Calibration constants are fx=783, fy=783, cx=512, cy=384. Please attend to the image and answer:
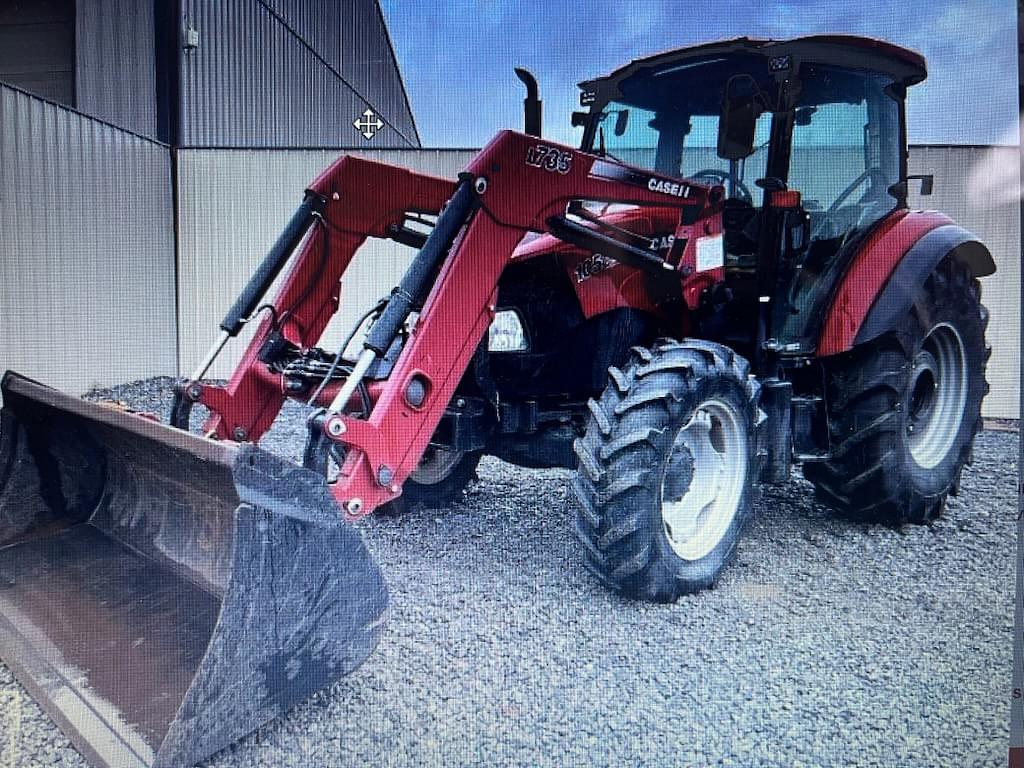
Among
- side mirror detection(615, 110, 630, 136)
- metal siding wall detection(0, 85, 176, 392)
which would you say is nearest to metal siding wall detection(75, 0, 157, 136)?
metal siding wall detection(0, 85, 176, 392)

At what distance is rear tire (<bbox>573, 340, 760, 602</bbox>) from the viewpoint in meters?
2.17

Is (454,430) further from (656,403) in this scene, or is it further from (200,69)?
(200,69)

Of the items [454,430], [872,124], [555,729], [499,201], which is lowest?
[555,729]

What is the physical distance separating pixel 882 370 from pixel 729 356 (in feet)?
2.42

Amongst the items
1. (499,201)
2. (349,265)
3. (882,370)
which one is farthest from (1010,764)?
(349,265)

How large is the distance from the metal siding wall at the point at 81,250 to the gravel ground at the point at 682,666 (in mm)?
1962

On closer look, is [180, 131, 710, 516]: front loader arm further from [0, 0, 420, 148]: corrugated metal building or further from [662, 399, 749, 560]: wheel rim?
[662, 399, 749, 560]: wheel rim

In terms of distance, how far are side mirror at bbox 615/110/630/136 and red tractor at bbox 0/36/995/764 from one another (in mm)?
11

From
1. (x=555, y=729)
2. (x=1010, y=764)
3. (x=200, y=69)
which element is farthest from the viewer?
(x=200, y=69)

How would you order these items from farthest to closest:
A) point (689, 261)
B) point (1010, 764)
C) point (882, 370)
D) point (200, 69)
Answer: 1. point (200, 69)
2. point (882, 370)
3. point (689, 261)
4. point (1010, 764)

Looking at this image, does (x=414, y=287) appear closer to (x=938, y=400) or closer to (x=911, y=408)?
(x=911, y=408)

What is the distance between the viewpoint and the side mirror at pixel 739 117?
8.12ft

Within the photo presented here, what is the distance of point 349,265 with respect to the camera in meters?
2.91

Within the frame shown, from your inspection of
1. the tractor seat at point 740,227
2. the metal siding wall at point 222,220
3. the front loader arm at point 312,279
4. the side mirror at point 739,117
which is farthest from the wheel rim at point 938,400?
the metal siding wall at point 222,220
